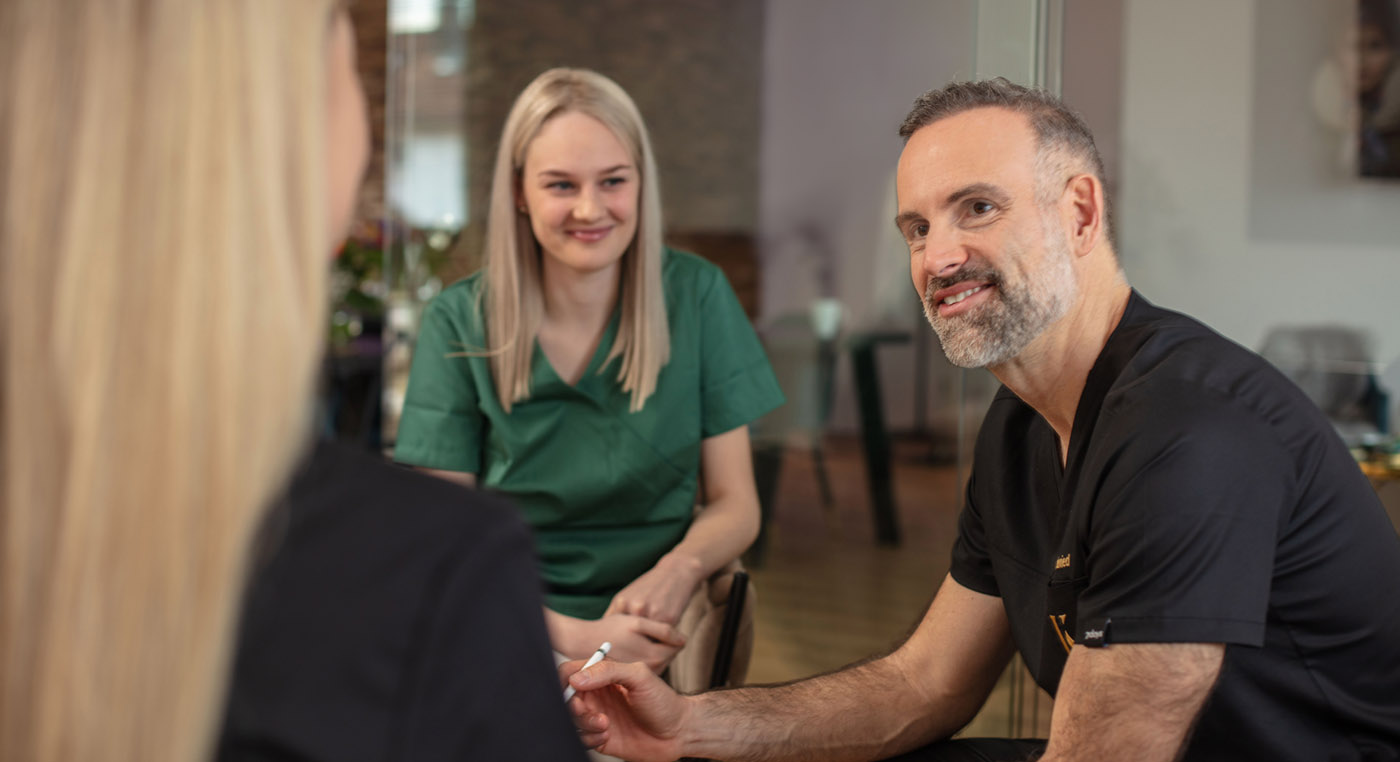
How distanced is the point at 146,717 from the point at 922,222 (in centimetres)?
101

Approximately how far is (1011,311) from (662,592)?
737 mm

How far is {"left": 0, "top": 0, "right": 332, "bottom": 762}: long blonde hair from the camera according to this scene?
0.51 metres

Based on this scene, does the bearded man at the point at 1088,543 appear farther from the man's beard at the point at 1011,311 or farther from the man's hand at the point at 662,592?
the man's hand at the point at 662,592

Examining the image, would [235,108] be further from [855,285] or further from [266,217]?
[855,285]

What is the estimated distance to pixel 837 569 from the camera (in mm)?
2891

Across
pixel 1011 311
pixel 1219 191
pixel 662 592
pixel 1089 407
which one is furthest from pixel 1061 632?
pixel 1219 191

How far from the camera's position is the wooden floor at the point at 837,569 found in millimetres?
2750

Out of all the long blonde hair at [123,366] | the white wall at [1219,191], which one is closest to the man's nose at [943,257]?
the long blonde hair at [123,366]

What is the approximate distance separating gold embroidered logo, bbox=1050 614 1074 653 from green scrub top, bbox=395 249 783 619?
86 centimetres

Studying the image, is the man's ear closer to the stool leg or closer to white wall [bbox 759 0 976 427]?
white wall [bbox 759 0 976 427]

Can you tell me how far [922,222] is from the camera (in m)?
1.35

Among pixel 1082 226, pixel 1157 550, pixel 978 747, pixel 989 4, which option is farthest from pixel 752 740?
pixel 989 4

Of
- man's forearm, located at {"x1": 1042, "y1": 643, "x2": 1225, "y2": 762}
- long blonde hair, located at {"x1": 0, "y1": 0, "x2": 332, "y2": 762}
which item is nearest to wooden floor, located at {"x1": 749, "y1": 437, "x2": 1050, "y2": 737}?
man's forearm, located at {"x1": 1042, "y1": 643, "x2": 1225, "y2": 762}

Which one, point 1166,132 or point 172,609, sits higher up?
point 1166,132
